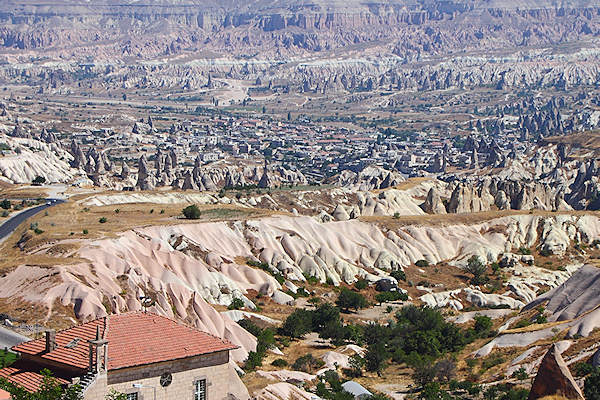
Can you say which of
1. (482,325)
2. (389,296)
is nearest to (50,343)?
(482,325)

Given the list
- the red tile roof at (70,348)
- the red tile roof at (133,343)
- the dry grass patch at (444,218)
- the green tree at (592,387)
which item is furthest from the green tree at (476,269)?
the red tile roof at (70,348)

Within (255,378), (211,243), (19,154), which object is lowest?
(19,154)

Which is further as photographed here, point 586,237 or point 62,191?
point 62,191

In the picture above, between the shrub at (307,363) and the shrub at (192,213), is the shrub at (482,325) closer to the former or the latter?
the shrub at (307,363)

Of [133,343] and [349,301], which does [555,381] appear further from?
[349,301]

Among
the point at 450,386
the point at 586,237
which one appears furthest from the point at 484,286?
the point at 450,386

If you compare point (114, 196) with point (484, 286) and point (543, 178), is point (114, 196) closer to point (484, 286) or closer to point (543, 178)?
point (484, 286)

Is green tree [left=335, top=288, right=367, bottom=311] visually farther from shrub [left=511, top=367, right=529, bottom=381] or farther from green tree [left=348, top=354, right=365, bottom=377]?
shrub [left=511, top=367, right=529, bottom=381]
